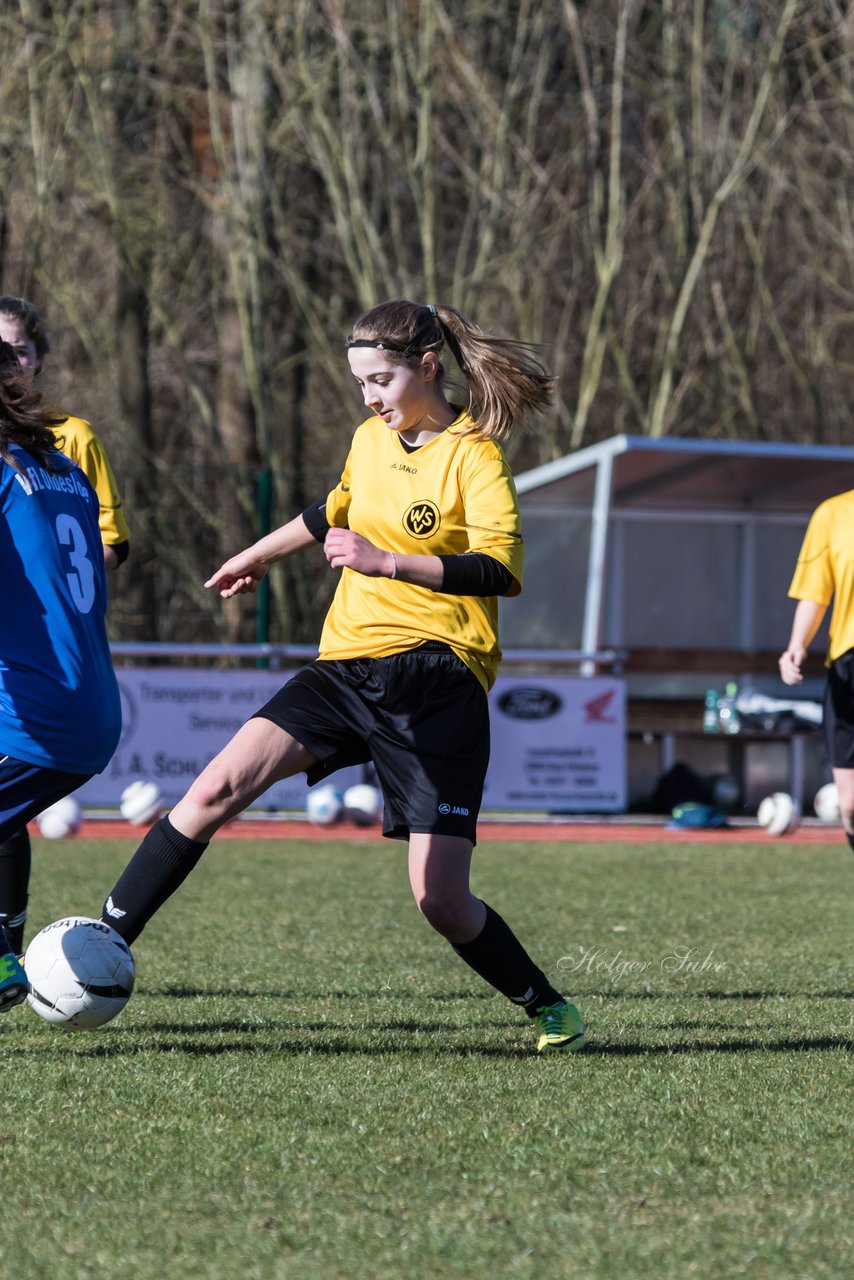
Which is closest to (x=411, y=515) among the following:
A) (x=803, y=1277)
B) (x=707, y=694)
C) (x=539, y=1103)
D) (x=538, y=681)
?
(x=539, y=1103)

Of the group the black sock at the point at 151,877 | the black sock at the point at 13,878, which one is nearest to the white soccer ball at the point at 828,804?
the black sock at the point at 13,878

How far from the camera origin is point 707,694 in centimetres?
1530

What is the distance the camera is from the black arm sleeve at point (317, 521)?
464 cm

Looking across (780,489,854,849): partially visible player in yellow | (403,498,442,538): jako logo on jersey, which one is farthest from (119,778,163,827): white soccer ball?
(403,498,442,538): jako logo on jersey

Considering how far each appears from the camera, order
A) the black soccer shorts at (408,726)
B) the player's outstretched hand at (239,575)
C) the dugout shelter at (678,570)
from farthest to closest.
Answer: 1. the dugout shelter at (678,570)
2. the player's outstretched hand at (239,575)
3. the black soccer shorts at (408,726)

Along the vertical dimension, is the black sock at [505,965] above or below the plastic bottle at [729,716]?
above

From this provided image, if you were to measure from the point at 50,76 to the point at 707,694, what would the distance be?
30.6 ft

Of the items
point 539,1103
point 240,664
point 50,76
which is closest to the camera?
point 539,1103

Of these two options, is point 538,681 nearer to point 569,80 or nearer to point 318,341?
point 318,341

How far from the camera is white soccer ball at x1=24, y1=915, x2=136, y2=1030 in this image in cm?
410

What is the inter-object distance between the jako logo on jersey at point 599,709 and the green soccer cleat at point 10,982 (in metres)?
9.60

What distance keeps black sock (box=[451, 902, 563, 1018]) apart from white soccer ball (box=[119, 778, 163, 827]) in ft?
25.5

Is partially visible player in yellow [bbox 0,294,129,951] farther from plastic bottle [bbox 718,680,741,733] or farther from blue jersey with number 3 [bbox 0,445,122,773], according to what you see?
plastic bottle [bbox 718,680,741,733]

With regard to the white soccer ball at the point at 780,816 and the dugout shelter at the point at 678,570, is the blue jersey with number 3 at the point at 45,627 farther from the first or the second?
the dugout shelter at the point at 678,570
